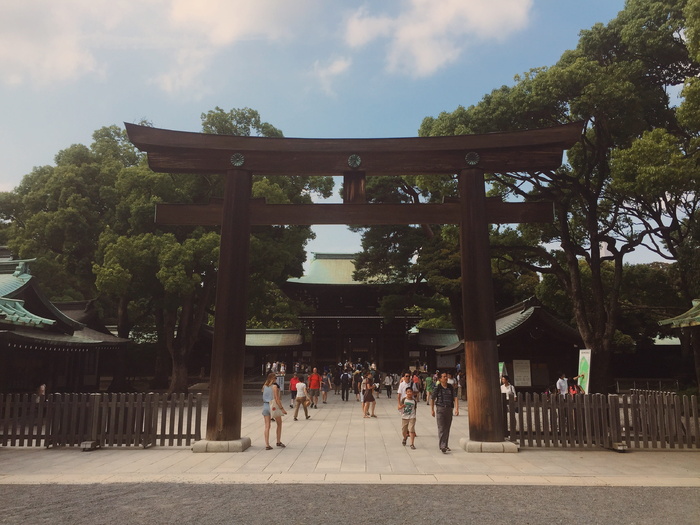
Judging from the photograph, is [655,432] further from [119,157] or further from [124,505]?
[119,157]

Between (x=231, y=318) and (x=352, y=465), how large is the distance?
12.9 ft

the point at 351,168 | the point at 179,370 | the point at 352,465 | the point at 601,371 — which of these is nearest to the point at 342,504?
the point at 352,465

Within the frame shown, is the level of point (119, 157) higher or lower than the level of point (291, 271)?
higher

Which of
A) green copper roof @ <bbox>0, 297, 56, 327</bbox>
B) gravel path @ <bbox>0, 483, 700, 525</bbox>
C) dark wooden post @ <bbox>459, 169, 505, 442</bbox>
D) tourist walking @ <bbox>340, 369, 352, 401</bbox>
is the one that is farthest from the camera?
tourist walking @ <bbox>340, 369, 352, 401</bbox>

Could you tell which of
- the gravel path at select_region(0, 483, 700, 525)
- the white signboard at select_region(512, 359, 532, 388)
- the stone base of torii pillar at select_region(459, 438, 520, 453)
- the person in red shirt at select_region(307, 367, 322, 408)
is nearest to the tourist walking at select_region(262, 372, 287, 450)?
the gravel path at select_region(0, 483, 700, 525)

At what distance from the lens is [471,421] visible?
1058cm

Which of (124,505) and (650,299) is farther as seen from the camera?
(650,299)

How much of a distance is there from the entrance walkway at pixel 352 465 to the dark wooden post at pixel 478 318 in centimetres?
76

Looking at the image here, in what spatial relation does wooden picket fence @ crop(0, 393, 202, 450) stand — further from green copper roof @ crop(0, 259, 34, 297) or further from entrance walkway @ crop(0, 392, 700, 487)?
green copper roof @ crop(0, 259, 34, 297)

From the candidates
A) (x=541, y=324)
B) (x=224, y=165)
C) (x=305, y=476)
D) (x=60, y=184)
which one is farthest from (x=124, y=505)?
(x=60, y=184)

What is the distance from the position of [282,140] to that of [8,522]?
853 centimetres

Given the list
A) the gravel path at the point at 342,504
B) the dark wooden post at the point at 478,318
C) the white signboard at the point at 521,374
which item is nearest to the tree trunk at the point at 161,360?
the white signboard at the point at 521,374

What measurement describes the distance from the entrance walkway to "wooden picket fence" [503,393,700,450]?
1.15 ft

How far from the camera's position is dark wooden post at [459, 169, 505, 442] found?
1045 cm
